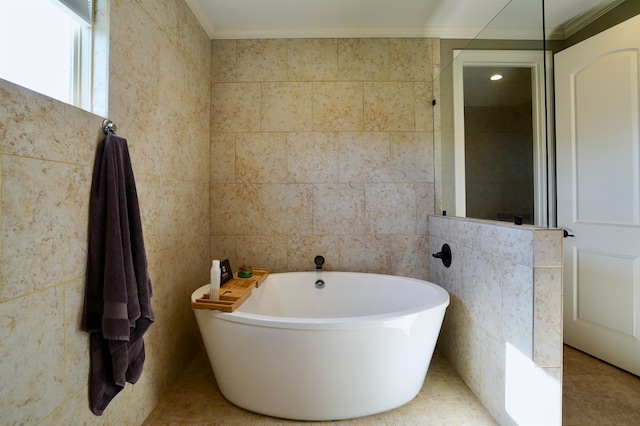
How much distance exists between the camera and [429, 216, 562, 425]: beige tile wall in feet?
3.65

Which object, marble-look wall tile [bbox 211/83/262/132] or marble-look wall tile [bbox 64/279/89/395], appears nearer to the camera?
marble-look wall tile [bbox 64/279/89/395]

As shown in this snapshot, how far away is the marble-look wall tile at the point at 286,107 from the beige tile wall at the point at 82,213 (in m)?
0.54

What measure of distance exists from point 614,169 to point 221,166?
2.70 metres

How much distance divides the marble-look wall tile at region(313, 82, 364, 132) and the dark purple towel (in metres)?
1.45

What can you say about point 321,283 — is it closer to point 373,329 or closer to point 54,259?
point 373,329

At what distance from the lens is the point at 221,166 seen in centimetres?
219

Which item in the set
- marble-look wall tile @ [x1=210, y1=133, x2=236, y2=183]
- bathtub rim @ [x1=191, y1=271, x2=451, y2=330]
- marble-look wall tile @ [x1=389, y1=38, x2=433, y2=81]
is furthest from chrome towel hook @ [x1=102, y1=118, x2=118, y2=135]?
marble-look wall tile @ [x1=389, y1=38, x2=433, y2=81]

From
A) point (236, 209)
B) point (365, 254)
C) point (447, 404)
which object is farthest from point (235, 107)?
point (447, 404)

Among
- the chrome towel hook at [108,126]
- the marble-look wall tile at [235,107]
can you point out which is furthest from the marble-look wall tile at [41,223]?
the marble-look wall tile at [235,107]

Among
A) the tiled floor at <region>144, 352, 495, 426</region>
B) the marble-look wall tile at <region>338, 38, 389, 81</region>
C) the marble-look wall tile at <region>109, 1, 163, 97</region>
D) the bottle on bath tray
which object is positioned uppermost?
the marble-look wall tile at <region>338, 38, 389, 81</region>

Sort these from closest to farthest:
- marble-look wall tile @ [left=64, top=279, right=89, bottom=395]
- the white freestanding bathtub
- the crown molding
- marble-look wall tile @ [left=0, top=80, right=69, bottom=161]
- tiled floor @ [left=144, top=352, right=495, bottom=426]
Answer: marble-look wall tile @ [left=0, top=80, right=69, bottom=161] → marble-look wall tile @ [left=64, top=279, right=89, bottom=395] → the white freestanding bathtub → tiled floor @ [left=144, top=352, right=495, bottom=426] → the crown molding

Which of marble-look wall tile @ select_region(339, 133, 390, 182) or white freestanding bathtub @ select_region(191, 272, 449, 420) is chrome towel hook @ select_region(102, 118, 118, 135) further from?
marble-look wall tile @ select_region(339, 133, 390, 182)

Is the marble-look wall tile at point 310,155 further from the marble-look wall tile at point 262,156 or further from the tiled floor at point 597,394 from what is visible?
the tiled floor at point 597,394

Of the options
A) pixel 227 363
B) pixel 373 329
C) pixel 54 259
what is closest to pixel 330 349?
pixel 373 329
